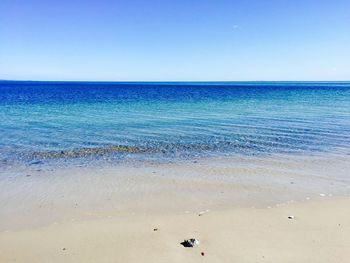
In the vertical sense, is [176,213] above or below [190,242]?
below

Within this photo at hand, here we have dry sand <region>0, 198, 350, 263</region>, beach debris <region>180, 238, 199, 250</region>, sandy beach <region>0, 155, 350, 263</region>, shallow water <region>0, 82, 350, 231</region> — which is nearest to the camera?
dry sand <region>0, 198, 350, 263</region>

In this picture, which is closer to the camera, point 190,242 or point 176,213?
point 190,242

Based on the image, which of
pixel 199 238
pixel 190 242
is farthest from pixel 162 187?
pixel 190 242

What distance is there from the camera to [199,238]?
5.75 metres

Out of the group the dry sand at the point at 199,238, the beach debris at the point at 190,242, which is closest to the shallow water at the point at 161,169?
the dry sand at the point at 199,238

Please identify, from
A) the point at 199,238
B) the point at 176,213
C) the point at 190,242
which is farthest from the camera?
the point at 176,213

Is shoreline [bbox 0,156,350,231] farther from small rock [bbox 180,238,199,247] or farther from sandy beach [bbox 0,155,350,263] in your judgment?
small rock [bbox 180,238,199,247]

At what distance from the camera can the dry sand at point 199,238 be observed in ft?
17.0

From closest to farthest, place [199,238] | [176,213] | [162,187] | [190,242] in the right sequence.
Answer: [190,242]
[199,238]
[176,213]
[162,187]

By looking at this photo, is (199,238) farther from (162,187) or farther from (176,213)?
(162,187)

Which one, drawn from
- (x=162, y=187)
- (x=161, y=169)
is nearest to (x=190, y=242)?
(x=162, y=187)

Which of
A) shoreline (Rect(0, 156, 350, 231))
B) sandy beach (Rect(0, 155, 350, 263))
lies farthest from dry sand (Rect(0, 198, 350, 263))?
shoreline (Rect(0, 156, 350, 231))

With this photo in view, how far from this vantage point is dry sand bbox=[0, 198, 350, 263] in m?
5.17

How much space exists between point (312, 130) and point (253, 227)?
1297cm
